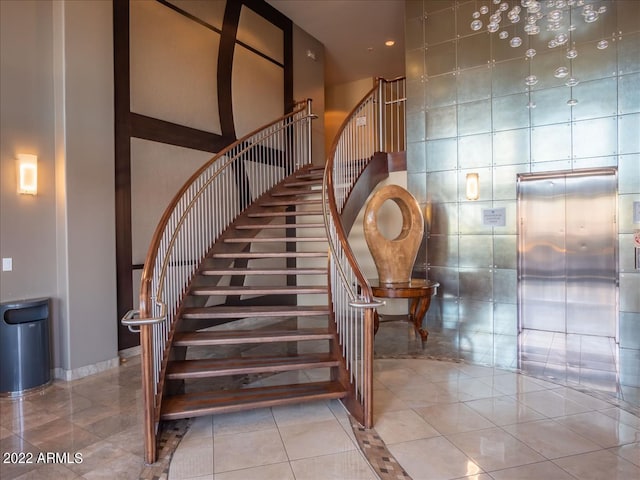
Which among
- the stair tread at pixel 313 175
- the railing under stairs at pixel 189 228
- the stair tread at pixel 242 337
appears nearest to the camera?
the railing under stairs at pixel 189 228

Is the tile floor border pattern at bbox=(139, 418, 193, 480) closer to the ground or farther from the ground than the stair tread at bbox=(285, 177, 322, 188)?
closer to the ground

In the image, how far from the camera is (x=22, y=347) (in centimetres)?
385

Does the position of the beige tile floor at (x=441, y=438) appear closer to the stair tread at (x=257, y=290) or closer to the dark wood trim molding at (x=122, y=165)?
the stair tread at (x=257, y=290)

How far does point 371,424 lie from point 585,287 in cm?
348

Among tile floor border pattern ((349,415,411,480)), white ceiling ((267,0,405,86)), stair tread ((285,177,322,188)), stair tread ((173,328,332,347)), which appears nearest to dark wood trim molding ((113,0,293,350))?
stair tread ((285,177,322,188))

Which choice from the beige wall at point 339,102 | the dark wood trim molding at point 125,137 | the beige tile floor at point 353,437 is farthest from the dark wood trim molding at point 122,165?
the beige wall at point 339,102

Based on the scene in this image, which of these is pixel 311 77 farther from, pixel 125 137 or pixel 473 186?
pixel 125 137

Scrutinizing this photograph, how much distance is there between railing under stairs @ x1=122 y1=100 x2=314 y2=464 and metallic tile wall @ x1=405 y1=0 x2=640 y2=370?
7.85 feet

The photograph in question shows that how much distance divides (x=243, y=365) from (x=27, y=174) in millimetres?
2976

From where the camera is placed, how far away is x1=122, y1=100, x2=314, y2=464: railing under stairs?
2.75 metres

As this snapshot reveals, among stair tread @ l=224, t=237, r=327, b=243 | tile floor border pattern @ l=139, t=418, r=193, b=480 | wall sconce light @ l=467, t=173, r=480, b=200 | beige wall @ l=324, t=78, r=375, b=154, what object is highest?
beige wall @ l=324, t=78, r=375, b=154

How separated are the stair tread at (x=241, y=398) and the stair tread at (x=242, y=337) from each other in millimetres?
407

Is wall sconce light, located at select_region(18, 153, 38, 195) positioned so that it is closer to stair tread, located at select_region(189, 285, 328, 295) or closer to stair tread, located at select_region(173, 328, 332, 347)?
stair tread, located at select_region(189, 285, 328, 295)

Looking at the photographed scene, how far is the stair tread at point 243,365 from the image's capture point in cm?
328
